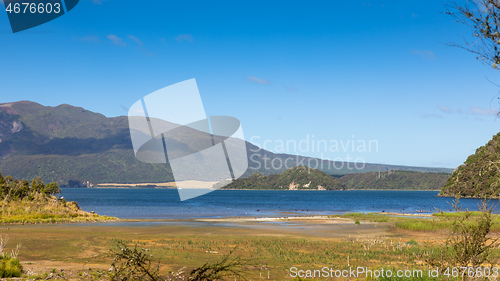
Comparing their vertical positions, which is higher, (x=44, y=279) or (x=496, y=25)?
(x=496, y=25)

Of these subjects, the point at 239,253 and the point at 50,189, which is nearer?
the point at 239,253

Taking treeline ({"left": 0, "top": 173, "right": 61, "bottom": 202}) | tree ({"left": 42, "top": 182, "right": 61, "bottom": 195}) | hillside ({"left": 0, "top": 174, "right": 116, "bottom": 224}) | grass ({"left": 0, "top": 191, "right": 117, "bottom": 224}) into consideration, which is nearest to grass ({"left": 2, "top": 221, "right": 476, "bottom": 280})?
grass ({"left": 0, "top": 191, "right": 117, "bottom": 224})

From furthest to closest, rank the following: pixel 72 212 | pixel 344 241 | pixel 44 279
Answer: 1. pixel 72 212
2. pixel 344 241
3. pixel 44 279

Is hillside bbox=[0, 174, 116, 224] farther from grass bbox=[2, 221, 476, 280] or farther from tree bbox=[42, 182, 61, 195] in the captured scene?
grass bbox=[2, 221, 476, 280]

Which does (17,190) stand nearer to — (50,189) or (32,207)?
(32,207)

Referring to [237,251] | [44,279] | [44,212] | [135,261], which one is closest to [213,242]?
[237,251]

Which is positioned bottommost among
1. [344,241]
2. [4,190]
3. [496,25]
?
[344,241]

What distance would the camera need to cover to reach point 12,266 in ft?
54.3

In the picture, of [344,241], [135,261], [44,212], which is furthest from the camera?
[44,212]

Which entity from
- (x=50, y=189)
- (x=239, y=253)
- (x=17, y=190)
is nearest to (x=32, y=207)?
(x=17, y=190)

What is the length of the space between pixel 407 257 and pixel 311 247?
7361 millimetres

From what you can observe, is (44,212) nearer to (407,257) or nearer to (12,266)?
(12,266)

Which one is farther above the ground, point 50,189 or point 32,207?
point 50,189

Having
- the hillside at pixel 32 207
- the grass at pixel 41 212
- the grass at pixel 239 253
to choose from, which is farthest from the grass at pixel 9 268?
the hillside at pixel 32 207
